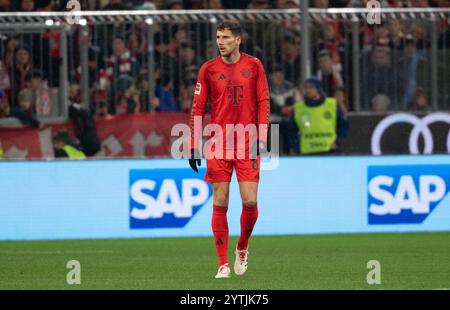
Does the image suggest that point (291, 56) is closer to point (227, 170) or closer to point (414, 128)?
point (414, 128)

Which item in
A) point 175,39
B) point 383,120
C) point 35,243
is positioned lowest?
point 35,243

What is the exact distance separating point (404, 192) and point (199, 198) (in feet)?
8.59

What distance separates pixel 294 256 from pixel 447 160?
3885mm

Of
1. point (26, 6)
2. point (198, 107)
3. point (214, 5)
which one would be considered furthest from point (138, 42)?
point (198, 107)

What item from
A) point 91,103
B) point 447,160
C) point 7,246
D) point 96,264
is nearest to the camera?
point 96,264

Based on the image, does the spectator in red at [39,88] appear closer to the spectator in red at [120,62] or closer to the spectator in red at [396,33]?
the spectator in red at [120,62]

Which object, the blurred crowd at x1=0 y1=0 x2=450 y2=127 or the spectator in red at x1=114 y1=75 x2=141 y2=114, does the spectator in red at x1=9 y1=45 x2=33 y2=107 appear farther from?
the spectator in red at x1=114 y1=75 x2=141 y2=114

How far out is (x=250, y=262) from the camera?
44.9 feet

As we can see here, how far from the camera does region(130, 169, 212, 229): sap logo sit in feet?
55.7

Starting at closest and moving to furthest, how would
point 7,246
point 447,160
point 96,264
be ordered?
point 96,264 → point 7,246 → point 447,160

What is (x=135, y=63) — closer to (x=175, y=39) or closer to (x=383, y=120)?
(x=175, y=39)

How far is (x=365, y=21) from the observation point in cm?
1919

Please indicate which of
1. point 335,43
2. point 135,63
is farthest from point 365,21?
point 135,63

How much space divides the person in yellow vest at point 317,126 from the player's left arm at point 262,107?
22.6ft
